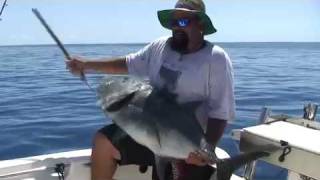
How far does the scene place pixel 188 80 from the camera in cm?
329

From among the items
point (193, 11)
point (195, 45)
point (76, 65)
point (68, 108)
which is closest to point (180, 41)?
point (195, 45)

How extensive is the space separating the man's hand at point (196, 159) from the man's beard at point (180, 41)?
69 centimetres

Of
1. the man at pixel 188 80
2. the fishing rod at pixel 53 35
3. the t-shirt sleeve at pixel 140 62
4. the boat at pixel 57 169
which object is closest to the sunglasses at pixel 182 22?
the man at pixel 188 80

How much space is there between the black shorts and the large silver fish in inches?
15.6

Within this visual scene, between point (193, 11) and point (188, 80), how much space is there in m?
0.43

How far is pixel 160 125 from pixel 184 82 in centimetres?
41

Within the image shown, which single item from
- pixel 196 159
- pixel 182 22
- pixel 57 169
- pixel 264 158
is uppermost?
pixel 182 22

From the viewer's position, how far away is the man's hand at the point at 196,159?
9.95 feet

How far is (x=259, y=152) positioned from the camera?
3.33 meters

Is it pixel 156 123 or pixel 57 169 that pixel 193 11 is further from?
pixel 57 169

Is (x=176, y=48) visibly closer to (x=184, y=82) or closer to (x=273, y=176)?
(x=184, y=82)

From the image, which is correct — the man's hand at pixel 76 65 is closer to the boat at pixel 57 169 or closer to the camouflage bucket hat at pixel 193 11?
the camouflage bucket hat at pixel 193 11

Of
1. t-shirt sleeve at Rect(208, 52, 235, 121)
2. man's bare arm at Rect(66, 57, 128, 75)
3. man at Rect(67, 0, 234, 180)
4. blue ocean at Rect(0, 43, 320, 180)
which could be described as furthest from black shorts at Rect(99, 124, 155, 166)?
t-shirt sleeve at Rect(208, 52, 235, 121)

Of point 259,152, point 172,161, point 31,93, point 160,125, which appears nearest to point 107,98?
point 160,125
